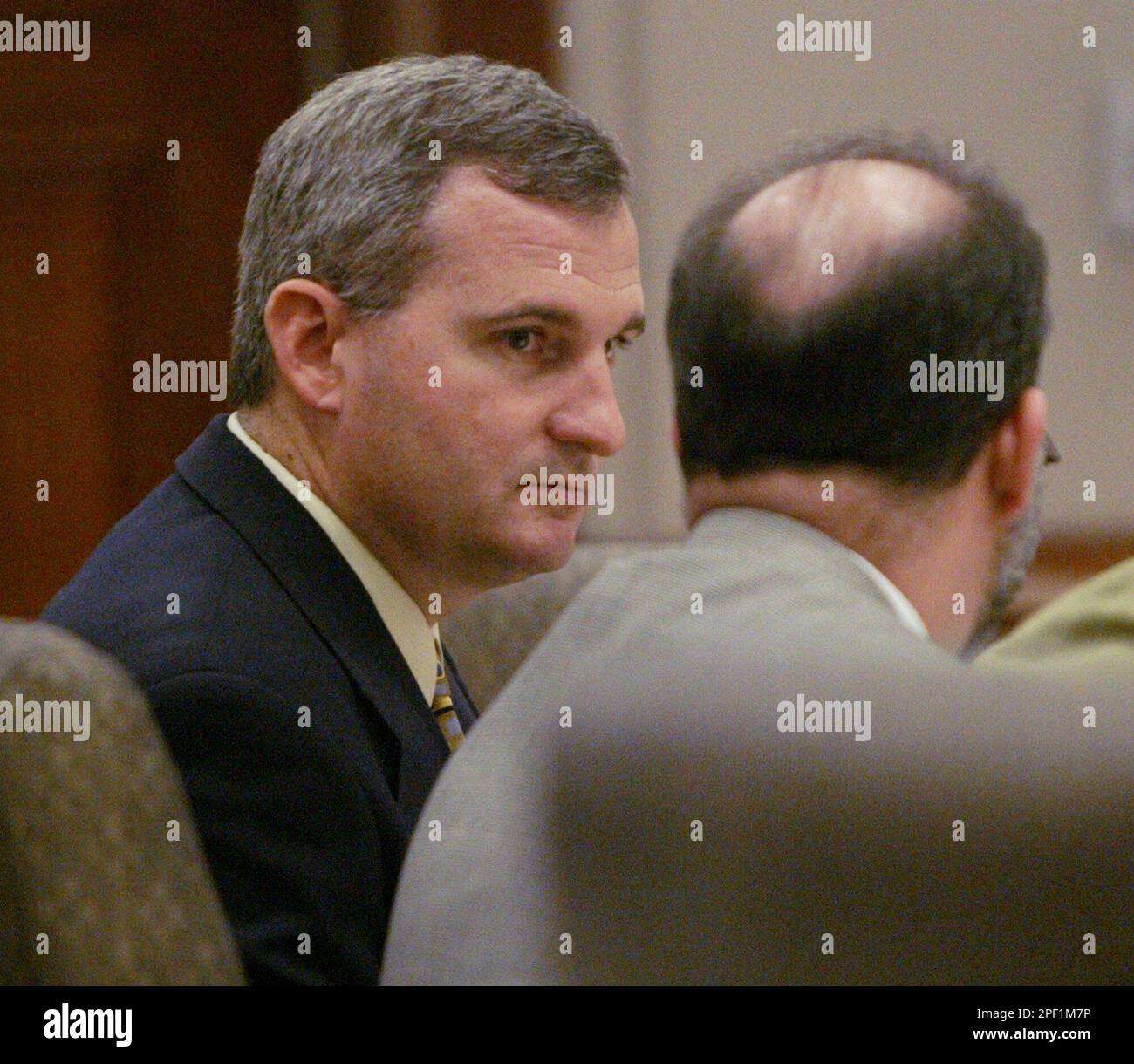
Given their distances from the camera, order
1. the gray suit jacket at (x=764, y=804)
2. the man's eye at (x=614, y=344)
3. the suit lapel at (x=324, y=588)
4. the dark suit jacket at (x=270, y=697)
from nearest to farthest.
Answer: the gray suit jacket at (x=764, y=804)
the dark suit jacket at (x=270, y=697)
the suit lapel at (x=324, y=588)
the man's eye at (x=614, y=344)

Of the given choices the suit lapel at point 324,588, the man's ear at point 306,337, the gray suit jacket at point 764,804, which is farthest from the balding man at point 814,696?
the man's ear at point 306,337

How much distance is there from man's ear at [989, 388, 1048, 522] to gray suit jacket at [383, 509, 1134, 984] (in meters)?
0.11

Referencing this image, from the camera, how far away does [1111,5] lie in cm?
95

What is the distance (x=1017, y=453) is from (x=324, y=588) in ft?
1.22

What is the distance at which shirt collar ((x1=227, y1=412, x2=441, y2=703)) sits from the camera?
0.85 metres

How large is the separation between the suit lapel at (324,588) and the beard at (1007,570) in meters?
0.30

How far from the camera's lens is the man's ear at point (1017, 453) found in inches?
27.0

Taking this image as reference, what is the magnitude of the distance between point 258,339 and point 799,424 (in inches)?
14.9

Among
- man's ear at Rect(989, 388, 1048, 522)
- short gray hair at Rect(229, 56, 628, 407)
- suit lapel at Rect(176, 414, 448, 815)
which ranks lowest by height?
suit lapel at Rect(176, 414, 448, 815)

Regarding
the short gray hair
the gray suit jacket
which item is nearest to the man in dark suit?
the short gray hair

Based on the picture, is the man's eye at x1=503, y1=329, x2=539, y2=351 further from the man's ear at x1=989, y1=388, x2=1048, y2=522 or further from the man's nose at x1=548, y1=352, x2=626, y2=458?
the man's ear at x1=989, y1=388, x2=1048, y2=522

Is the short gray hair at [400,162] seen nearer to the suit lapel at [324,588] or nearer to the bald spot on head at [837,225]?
the suit lapel at [324,588]

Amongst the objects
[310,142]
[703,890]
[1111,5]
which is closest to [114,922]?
[703,890]
